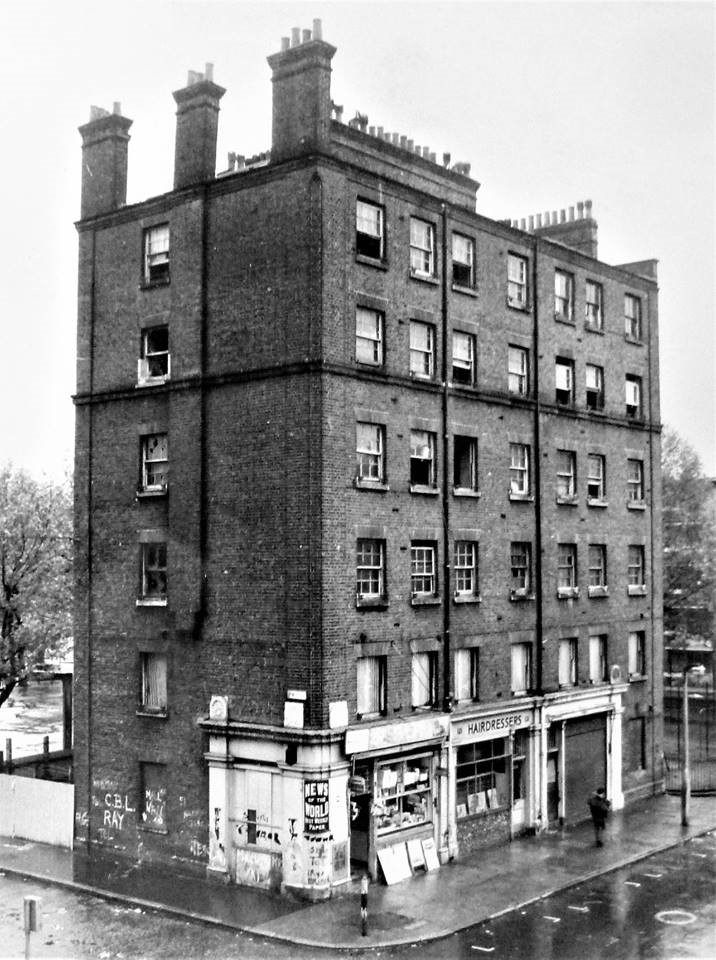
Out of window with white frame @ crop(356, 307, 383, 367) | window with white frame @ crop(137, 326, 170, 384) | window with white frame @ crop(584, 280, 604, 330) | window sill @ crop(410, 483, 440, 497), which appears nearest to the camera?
window with white frame @ crop(356, 307, 383, 367)

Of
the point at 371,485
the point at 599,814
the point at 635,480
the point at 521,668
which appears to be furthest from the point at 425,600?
the point at 635,480

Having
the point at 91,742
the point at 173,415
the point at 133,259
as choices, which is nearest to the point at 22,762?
the point at 91,742

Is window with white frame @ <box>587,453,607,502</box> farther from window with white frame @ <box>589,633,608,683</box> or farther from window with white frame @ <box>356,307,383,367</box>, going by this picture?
window with white frame @ <box>356,307,383,367</box>

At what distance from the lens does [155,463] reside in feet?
104

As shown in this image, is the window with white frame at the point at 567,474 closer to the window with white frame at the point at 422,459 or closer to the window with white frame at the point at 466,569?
the window with white frame at the point at 466,569

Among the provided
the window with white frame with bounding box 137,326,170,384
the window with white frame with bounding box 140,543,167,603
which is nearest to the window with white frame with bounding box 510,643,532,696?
the window with white frame with bounding box 140,543,167,603

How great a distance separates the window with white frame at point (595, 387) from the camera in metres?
39.2

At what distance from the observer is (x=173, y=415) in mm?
30766

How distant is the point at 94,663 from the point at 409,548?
10.2m

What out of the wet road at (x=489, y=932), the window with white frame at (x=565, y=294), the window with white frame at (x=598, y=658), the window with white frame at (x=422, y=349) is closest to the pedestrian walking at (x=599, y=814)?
the wet road at (x=489, y=932)

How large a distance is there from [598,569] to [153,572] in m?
16.5

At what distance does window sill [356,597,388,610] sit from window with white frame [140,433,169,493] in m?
6.78

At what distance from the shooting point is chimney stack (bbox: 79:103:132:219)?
33.2 metres

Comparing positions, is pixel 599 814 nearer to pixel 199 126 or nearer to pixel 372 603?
pixel 372 603
